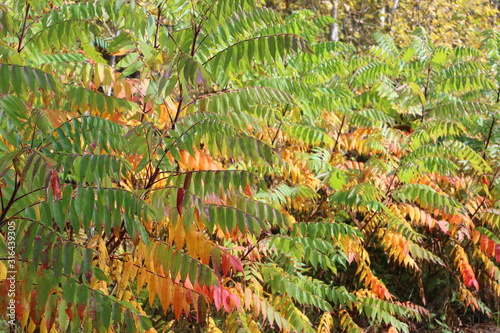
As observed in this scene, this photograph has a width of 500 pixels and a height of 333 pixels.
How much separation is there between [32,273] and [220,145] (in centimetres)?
110

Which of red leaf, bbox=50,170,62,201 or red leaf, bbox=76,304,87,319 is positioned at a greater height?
red leaf, bbox=50,170,62,201

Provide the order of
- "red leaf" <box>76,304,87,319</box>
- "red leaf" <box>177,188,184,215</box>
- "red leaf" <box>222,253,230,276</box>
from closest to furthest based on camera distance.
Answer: "red leaf" <box>76,304,87,319</box> < "red leaf" <box>177,188,184,215</box> < "red leaf" <box>222,253,230,276</box>

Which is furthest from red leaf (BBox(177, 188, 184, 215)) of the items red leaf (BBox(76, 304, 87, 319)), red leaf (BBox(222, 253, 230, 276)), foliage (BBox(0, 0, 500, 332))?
red leaf (BBox(76, 304, 87, 319))

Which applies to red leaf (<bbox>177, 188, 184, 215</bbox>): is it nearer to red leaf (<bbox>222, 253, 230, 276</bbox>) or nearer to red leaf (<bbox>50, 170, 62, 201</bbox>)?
red leaf (<bbox>222, 253, 230, 276</bbox>)

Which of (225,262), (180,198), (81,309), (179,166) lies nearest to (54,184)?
(81,309)

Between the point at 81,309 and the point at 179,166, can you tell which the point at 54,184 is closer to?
the point at 81,309

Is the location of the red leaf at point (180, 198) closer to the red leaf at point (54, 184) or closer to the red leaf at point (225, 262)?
the red leaf at point (225, 262)

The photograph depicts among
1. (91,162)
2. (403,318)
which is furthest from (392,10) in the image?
(91,162)

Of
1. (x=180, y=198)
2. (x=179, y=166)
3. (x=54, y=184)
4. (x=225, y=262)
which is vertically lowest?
(x=225, y=262)

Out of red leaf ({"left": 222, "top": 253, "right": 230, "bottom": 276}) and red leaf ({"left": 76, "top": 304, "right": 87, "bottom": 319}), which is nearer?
red leaf ({"left": 76, "top": 304, "right": 87, "bottom": 319})

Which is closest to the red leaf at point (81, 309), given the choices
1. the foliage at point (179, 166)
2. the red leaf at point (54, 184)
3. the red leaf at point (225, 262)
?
the foliage at point (179, 166)

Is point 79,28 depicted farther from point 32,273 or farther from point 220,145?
point 32,273

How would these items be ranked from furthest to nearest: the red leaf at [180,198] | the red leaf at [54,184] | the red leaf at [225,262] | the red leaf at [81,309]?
the red leaf at [225,262]
the red leaf at [180,198]
the red leaf at [81,309]
the red leaf at [54,184]

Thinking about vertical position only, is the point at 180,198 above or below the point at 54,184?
below
